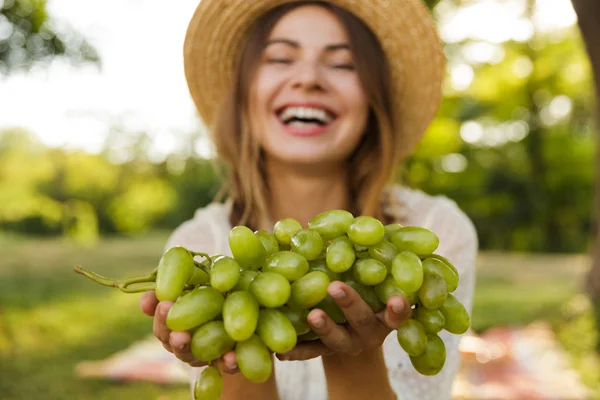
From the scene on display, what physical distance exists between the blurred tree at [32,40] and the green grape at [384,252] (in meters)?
4.96

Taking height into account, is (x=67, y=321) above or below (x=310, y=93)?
below

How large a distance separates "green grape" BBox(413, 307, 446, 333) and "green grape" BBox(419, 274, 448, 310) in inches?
1.8

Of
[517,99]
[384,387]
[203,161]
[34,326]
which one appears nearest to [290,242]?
[384,387]

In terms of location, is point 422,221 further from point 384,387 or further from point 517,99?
point 517,99

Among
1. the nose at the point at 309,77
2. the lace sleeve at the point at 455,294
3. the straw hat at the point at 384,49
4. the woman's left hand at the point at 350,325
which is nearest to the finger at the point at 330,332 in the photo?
the woman's left hand at the point at 350,325

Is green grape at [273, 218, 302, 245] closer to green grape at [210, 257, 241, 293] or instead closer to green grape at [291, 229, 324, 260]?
green grape at [291, 229, 324, 260]

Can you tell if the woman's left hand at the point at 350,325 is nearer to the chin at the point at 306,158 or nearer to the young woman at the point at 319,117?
the young woman at the point at 319,117

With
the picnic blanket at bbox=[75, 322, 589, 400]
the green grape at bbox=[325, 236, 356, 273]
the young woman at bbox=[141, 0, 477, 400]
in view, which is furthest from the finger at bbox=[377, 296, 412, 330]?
the picnic blanket at bbox=[75, 322, 589, 400]

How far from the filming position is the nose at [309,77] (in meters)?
1.85

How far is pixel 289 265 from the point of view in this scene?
1.06m

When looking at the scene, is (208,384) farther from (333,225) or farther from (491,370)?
(491,370)

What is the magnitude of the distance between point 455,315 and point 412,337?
12cm

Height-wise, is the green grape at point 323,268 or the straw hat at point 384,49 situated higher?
the straw hat at point 384,49

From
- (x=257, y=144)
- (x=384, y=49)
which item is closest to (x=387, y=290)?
(x=257, y=144)
